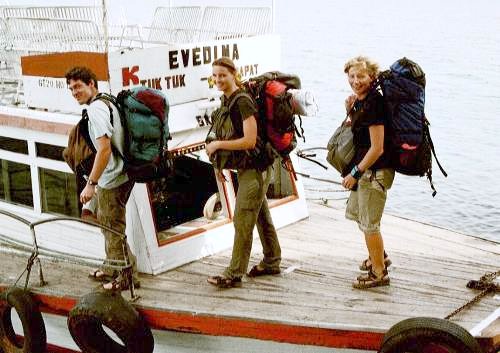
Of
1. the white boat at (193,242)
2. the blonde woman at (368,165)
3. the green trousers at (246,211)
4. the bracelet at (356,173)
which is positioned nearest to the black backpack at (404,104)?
the blonde woman at (368,165)

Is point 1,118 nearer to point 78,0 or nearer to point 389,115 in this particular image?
point 389,115

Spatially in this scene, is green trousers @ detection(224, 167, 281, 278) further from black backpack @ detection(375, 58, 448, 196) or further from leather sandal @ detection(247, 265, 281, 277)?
black backpack @ detection(375, 58, 448, 196)

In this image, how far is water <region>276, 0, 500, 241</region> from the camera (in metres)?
18.9

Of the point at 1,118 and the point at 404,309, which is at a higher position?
the point at 1,118

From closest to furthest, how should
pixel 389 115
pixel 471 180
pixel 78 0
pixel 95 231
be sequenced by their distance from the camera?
pixel 389 115
pixel 95 231
pixel 471 180
pixel 78 0

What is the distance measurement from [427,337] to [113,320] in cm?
233

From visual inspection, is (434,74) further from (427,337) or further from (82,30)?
(427,337)

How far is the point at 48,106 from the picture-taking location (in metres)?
7.12

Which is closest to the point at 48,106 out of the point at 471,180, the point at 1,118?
the point at 1,118

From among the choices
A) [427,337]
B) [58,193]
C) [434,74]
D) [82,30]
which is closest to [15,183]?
[58,193]

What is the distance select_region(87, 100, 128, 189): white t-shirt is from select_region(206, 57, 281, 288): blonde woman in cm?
70

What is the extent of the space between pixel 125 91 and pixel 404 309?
2719 millimetres

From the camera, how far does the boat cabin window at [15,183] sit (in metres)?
7.38

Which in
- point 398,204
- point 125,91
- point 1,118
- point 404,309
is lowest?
point 398,204
